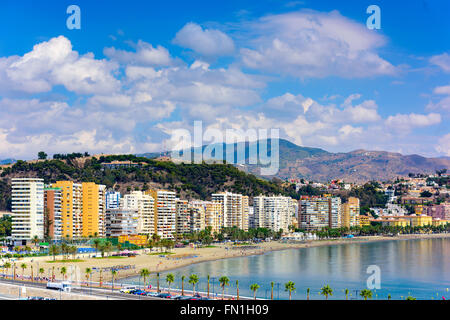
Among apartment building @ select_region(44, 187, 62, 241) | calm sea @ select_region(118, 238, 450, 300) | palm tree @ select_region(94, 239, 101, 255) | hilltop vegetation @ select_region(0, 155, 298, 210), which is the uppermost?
hilltop vegetation @ select_region(0, 155, 298, 210)

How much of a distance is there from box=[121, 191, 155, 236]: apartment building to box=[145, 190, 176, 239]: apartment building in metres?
1.21

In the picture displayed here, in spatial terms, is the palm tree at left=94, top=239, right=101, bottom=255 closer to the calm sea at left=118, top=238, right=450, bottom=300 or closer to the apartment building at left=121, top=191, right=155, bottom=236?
the calm sea at left=118, top=238, right=450, bottom=300

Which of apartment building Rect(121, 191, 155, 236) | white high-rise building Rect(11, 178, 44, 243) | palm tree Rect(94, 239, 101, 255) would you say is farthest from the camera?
apartment building Rect(121, 191, 155, 236)

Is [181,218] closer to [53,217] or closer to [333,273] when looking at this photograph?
[53,217]

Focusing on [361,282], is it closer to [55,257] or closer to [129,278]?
[129,278]

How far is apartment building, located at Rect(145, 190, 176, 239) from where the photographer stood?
255ft

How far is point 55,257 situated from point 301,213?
68.5m

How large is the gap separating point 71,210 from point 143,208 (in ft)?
36.5

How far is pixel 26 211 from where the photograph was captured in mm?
62562

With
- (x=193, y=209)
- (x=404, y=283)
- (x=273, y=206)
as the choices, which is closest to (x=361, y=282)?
(x=404, y=283)

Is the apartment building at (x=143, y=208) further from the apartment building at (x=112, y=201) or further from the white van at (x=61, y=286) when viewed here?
the white van at (x=61, y=286)

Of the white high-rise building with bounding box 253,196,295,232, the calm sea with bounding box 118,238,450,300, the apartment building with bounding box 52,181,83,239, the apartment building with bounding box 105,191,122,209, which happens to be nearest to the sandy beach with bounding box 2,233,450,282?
the calm sea with bounding box 118,238,450,300

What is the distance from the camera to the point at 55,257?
54562 millimetres

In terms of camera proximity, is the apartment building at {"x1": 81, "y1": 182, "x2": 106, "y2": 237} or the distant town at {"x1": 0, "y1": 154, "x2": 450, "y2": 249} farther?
the apartment building at {"x1": 81, "y1": 182, "x2": 106, "y2": 237}
